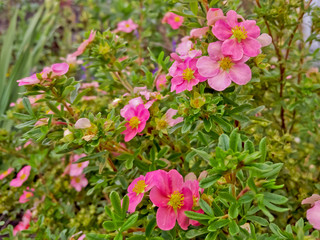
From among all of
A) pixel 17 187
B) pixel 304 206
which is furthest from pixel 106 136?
pixel 17 187

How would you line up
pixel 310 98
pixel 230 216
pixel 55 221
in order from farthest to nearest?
pixel 55 221 < pixel 310 98 < pixel 230 216

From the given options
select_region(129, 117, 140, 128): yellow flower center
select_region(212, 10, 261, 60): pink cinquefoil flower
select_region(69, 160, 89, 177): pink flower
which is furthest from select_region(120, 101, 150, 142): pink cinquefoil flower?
select_region(69, 160, 89, 177): pink flower

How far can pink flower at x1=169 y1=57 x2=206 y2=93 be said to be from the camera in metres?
0.66

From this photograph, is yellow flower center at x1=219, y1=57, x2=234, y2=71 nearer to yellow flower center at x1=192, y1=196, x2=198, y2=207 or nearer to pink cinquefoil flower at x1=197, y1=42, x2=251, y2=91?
pink cinquefoil flower at x1=197, y1=42, x2=251, y2=91

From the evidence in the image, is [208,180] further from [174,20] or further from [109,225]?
[174,20]

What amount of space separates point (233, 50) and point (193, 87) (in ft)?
0.35

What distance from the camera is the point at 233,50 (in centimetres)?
62

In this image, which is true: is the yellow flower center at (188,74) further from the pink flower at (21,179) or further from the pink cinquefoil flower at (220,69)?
the pink flower at (21,179)

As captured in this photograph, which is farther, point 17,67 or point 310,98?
point 17,67

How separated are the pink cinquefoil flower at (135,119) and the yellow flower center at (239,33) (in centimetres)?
24

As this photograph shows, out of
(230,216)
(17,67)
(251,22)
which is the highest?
(251,22)

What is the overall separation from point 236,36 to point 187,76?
12 centimetres

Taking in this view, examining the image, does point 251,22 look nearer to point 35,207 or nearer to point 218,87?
point 218,87

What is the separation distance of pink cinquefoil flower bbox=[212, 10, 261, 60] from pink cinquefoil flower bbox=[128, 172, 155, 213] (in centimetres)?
28
